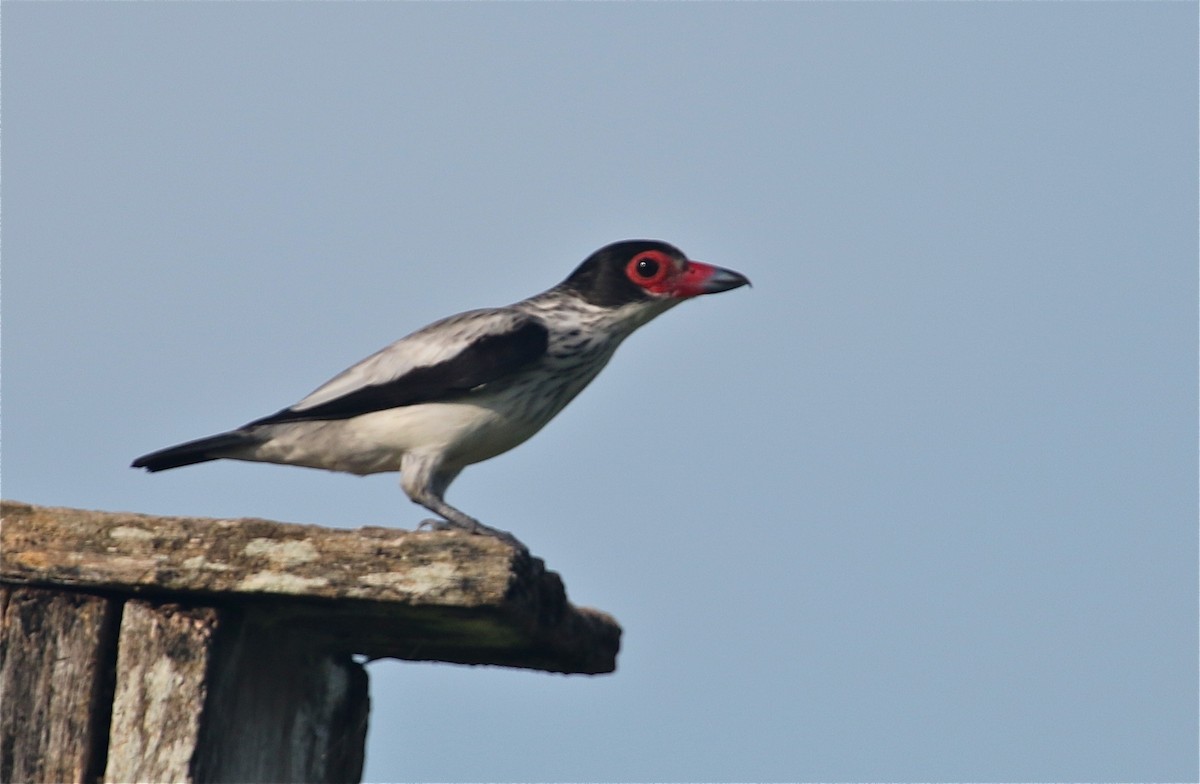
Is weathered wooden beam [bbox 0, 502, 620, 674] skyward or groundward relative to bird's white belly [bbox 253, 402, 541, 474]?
groundward

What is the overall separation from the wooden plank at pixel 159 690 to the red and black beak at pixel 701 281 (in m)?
3.26

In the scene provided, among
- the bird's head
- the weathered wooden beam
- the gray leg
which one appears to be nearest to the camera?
the weathered wooden beam

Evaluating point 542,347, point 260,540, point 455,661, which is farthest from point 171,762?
point 542,347

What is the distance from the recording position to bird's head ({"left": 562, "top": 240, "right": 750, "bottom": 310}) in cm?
716

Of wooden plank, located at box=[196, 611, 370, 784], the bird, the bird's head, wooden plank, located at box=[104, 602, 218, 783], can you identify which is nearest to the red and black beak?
the bird's head

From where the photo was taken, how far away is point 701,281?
7.27m

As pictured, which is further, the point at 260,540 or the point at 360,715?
the point at 360,715

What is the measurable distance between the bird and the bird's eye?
21.9 inches

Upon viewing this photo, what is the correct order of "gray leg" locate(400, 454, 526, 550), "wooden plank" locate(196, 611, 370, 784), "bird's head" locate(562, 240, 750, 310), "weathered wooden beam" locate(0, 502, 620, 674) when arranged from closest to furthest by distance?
"weathered wooden beam" locate(0, 502, 620, 674) < "wooden plank" locate(196, 611, 370, 784) < "gray leg" locate(400, 454, 526, 550) < "bird's head" locate(562, 240, 750, 310)

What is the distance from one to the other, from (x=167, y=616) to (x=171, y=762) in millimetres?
395

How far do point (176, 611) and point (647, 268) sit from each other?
323 centimetres

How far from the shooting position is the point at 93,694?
14.9 feet

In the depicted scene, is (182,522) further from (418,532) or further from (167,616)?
(418,532)

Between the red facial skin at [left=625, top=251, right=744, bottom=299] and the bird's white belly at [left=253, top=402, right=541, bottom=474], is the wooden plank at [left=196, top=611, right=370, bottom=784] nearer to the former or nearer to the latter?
the bird's white belly at [left=253, top=402, right=541, bottom=474]
